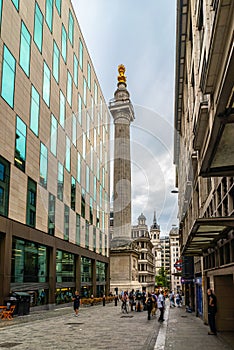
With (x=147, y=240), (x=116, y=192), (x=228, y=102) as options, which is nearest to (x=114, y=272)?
(x=116, y=192)

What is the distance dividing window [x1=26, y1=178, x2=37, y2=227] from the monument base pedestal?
46.8 meters

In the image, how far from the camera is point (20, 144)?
97.5 feet

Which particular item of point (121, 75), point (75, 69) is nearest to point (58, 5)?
point (75, 69)

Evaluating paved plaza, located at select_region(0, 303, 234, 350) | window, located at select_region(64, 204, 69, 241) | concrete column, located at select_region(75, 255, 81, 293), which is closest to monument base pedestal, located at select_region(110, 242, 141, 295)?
concrete column, located at select_region(75, 255, 81, 293)

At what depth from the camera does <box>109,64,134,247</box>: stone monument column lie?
7644 centimetres

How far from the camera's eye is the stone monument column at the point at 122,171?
76438 mm

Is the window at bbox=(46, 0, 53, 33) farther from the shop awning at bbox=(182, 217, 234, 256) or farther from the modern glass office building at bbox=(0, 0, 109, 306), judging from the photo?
the shop awning at bbox=(182, 217, 234, 256)

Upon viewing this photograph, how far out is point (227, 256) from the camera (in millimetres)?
15820

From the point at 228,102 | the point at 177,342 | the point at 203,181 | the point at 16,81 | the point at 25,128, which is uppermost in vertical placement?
the point at 16,81

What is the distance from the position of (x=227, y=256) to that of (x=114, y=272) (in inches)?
2566

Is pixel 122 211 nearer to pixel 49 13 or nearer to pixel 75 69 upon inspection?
pixel 75 69

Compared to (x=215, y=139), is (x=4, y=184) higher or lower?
higher

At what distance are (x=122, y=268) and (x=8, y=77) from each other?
5731cm

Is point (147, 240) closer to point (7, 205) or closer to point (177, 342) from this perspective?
point (7, 205)
